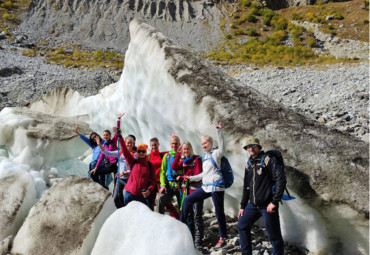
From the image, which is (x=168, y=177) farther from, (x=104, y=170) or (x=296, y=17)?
(x=296, y=17)

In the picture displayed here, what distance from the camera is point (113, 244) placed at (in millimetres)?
4176

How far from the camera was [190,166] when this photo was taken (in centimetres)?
487

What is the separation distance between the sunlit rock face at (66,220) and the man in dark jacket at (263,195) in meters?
2.02

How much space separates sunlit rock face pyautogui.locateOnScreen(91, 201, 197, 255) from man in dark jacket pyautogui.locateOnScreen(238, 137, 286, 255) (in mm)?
706

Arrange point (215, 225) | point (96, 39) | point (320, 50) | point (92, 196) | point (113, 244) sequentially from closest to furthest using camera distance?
1. point (113, 244)
2. point (92, 196)
3. point (215, 225)
4. point (320, 50)
5. point (96, 39)

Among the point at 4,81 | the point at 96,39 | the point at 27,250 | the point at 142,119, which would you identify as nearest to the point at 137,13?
the point at 96,39

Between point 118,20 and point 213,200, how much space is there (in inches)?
1891

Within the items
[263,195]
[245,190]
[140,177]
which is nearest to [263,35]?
[140,177]

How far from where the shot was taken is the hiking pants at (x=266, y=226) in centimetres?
387

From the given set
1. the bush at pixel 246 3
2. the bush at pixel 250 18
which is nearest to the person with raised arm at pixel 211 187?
the bush at pixel 250 18

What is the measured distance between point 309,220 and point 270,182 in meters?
1.24

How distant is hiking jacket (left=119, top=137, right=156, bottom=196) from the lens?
190 inches

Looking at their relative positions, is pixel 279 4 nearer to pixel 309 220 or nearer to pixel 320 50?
pixel 320 50

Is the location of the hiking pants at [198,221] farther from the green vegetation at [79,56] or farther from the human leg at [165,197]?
the green vegetation at [79,56]
